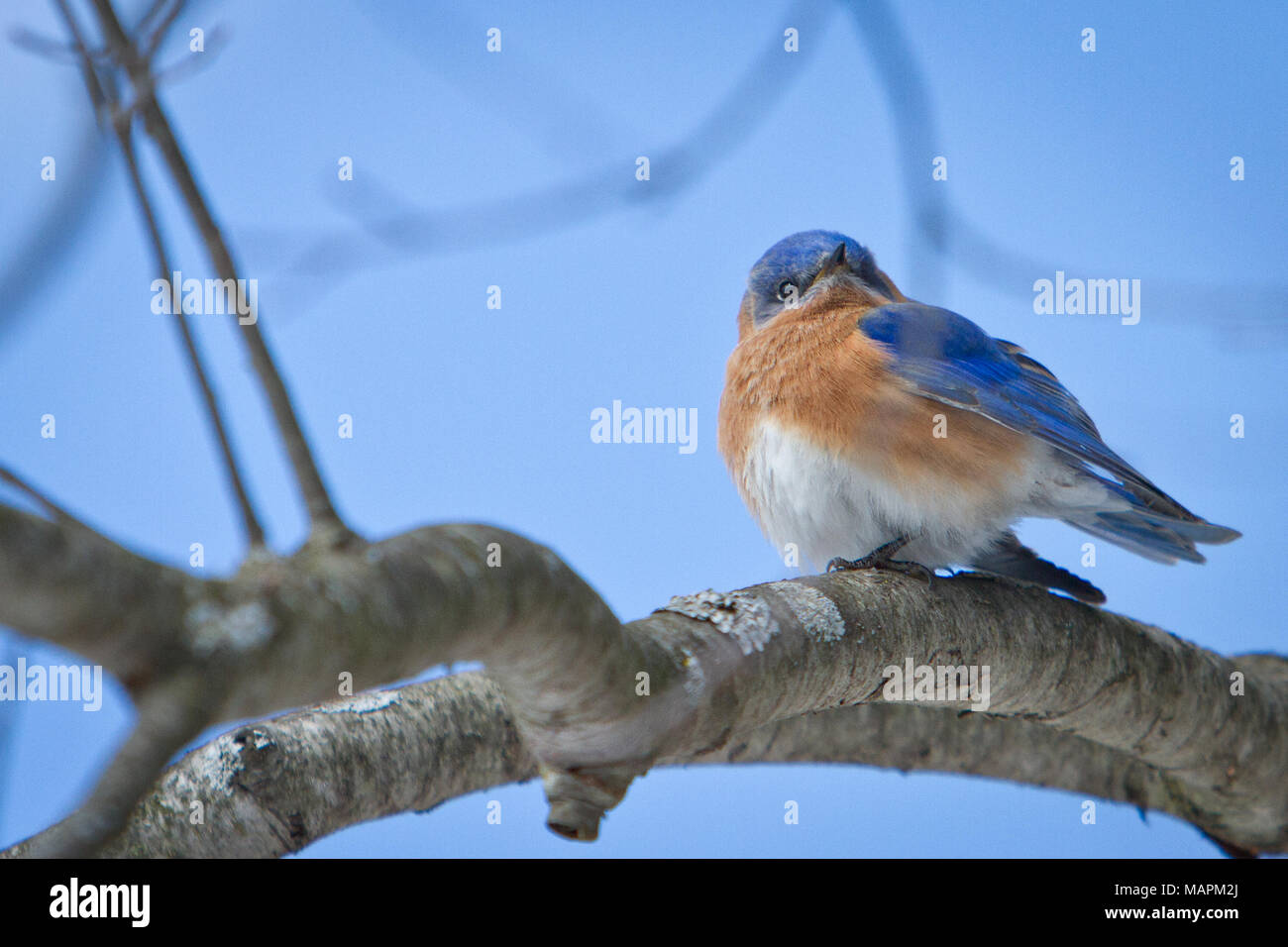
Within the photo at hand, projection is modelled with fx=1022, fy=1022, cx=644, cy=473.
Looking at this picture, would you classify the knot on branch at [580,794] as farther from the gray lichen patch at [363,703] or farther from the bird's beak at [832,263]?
the bird's beak at [832,263]

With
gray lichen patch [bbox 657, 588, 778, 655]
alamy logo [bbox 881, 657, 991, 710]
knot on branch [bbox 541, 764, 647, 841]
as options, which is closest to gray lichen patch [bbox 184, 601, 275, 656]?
Answer: knot on branch [bbox 541, 764, 647, 841]

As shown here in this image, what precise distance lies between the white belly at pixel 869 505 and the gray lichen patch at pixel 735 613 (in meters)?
0.71

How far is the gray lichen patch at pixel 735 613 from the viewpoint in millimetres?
1588

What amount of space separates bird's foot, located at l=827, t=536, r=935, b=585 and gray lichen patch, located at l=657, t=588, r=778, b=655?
0.54 m

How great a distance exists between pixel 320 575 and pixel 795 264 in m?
2.10

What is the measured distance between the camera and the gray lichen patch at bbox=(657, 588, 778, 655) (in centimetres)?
159

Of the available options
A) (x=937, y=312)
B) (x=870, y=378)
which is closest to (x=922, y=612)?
(x=870, y=378)

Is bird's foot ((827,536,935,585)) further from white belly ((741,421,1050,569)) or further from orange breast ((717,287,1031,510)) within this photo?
orange breast ((717,287,1031,510))

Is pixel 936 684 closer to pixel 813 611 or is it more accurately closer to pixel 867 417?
pixel 813 611

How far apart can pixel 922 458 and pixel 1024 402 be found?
1.26 ft

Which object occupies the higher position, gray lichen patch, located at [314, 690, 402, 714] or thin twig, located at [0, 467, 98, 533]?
thin twig, located at [0, 467, 98, 533]

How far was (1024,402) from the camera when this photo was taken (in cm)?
250

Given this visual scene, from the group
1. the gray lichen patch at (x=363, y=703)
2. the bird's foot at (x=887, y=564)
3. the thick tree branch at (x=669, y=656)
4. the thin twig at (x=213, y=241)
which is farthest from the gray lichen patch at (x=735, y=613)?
the thin twig at (x=213, y=241)
